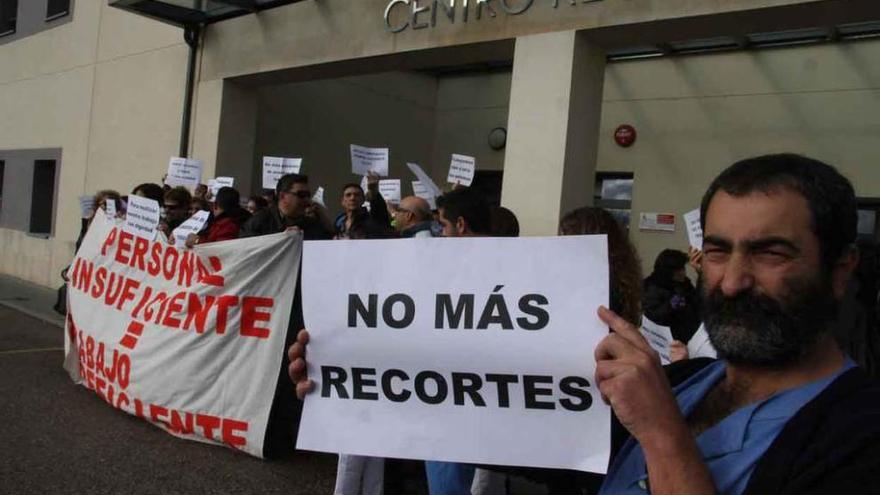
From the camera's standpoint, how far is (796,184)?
130cm

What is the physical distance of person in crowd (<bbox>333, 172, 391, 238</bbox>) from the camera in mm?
5686

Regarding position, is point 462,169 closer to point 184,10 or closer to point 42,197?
point 184,10

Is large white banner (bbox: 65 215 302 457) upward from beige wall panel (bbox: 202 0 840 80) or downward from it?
downward

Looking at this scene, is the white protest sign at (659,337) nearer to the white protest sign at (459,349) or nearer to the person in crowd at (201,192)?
the white protest sign at (459,349)

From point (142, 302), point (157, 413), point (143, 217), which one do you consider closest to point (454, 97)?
point (143, 217)

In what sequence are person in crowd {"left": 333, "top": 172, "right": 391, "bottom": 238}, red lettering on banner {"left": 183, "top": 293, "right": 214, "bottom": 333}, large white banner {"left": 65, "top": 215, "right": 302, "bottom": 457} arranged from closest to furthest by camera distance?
1. large white banner {"left": 65, "top": 215, "right": 302, "bottom": 457}
2. red lettering on banner {"left": 183, "top": 293, "right": 214, "bottom": 333}
3. person in crowd {"left": 333, "top": 172, "right": 391, "bottom": 238}

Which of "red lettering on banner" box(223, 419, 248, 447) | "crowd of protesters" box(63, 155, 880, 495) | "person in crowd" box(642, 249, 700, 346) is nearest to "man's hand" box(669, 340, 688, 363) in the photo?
"crowd of protesters" box(63, 155, 880, 495)

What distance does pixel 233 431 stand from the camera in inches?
186

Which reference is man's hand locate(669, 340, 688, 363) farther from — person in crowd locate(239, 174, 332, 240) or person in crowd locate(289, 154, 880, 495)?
person in crowd locate(239, 174, 332, 240)

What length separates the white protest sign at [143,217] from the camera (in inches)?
211

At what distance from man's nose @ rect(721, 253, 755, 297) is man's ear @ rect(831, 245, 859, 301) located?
15cm

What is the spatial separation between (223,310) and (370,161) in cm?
285

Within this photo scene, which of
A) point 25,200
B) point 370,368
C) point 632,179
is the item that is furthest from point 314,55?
point 25,200

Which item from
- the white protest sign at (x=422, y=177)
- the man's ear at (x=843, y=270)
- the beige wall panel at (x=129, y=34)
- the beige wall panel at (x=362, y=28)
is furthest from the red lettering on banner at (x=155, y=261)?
the beige wall panel at (x=129, y=34)
